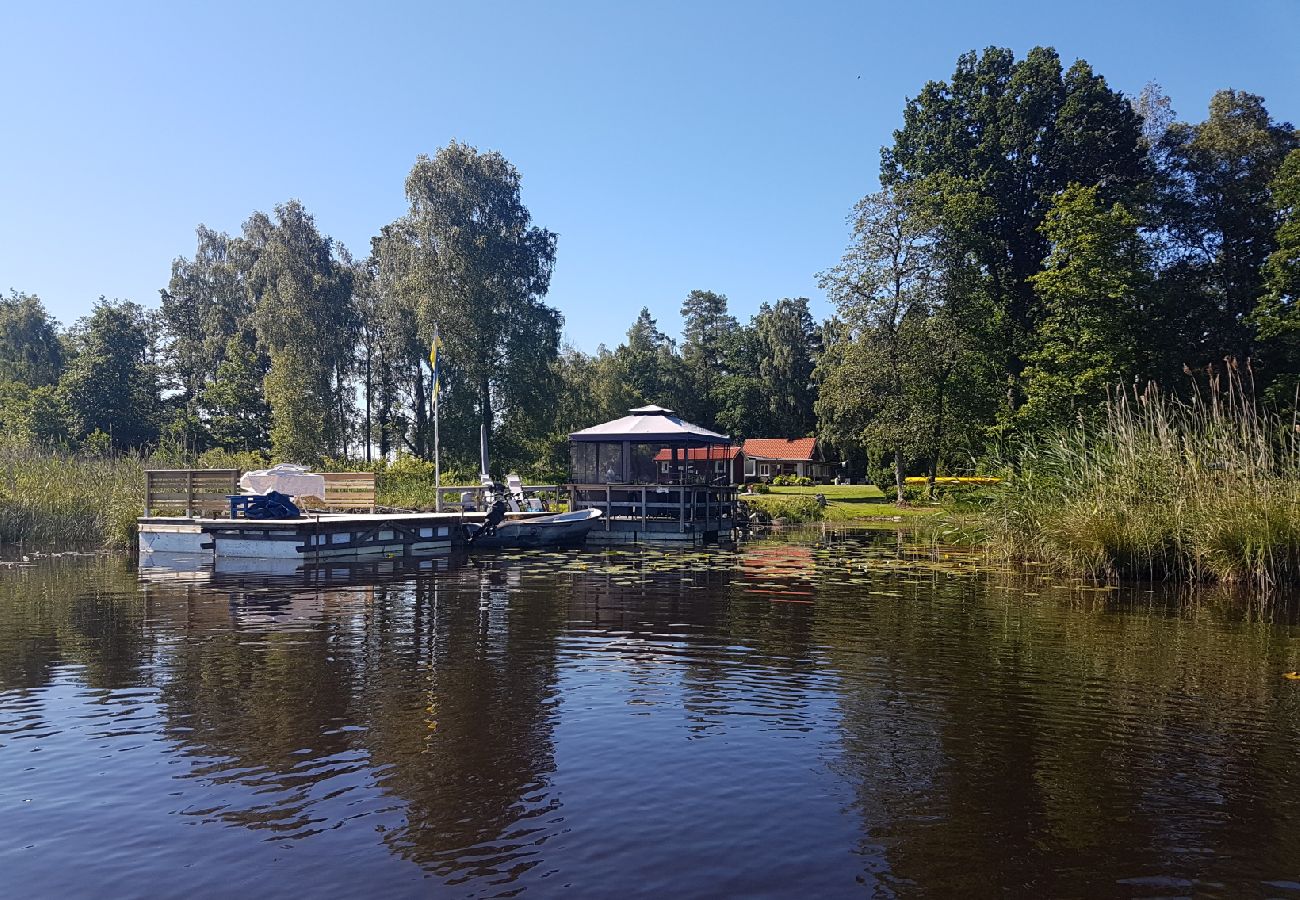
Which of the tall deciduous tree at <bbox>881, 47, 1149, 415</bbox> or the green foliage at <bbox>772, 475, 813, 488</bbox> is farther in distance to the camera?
the green foliage at <bbox>772, 475, 813, 488</bbox>

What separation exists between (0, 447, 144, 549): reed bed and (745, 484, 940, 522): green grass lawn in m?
26.4

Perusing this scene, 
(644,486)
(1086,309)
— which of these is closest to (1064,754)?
(644,486)

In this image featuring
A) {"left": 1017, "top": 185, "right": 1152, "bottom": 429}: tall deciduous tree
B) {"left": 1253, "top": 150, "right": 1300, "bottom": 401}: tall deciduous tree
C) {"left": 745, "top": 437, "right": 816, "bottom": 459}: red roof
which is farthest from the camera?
{"left": 745, "top": 437, "right": 816, "bottom": 459}: red roof

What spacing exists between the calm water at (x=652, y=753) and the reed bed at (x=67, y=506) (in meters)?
13.7

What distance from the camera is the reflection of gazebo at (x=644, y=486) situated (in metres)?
31.5

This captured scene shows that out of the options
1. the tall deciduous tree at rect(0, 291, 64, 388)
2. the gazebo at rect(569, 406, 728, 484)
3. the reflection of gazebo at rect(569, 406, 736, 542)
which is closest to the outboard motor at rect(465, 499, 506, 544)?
the reflection of gazebo at rect(569, 406, 736, 542)

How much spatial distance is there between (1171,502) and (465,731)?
47.9ft

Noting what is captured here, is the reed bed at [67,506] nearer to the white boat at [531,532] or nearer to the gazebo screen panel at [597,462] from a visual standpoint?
the white boat at [531,532]

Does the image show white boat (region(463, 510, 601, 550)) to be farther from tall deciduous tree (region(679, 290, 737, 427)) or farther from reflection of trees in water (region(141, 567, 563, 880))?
tall deciduous tree (region(679, 290, 737, 427))

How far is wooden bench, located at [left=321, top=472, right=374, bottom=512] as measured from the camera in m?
27.9

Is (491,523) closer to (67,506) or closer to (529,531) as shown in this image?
(529,531)

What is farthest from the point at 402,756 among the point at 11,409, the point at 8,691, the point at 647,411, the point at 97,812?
the point at 11,409

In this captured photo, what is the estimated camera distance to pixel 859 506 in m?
46.3

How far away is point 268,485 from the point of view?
2509cm
